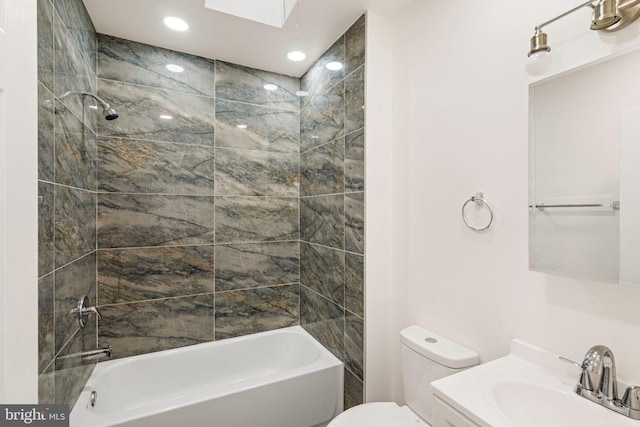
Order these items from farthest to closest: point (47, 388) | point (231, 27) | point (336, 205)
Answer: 1. point (336, 205)
2. point (231, 27)
3. point (47, 388)

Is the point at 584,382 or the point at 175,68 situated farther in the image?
the point at 175,68

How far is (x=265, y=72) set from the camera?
256 cm

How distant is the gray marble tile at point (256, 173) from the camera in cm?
239

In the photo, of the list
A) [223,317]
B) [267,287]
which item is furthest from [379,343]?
[223,317]

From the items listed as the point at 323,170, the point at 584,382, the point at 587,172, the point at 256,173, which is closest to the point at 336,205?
the point at 323,170

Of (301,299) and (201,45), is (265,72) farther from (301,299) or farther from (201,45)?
(301,299)

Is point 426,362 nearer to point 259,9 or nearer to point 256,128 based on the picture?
point 256,128

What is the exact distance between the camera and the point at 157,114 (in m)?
2.19

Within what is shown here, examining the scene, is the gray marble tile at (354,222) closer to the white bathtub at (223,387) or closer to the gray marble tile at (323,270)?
the gray marble tile at (323,270)

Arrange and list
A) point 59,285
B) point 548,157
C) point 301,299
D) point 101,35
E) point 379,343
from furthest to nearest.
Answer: point 301,299 → point 101,35 → point 379,343 → point 59,285 → point 548,157

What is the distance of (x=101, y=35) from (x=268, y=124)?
48.9 inches

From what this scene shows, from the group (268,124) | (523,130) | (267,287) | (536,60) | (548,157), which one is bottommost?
(267,287)

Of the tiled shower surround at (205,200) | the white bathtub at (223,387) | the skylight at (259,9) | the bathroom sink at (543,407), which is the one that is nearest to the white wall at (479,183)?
the bathroom sink at (543,407)

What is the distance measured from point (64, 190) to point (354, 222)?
1.51 meters
